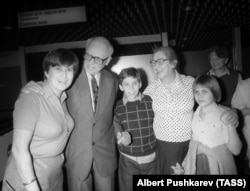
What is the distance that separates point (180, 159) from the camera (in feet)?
6.68

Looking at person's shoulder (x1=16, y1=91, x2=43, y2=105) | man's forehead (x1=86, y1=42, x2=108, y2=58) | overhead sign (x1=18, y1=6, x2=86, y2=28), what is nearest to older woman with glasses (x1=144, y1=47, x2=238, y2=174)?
man's forehead (x1=86, y1=42, x2=108, y2=58)

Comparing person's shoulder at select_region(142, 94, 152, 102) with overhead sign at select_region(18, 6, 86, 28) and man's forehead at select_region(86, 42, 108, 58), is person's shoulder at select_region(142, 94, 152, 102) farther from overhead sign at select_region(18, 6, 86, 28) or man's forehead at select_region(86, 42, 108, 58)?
overhead sign at select_region(18, 6, 86, 28)

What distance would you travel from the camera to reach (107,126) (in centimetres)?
197

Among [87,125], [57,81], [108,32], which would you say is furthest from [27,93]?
[108,32]

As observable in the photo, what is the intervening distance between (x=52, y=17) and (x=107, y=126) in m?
1.77

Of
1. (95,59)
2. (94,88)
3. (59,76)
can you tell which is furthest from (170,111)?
(59,76)

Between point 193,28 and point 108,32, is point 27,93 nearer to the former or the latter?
point 108,32

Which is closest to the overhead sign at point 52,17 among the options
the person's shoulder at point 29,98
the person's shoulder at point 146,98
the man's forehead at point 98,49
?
the man's forehead at point 98,49

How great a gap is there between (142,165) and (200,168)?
563 millimetres

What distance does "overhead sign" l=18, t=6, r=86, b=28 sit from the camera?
8.69ft

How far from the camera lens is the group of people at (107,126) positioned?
1.47 metres

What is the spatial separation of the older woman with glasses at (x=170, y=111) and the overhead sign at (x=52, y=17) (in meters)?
1.29

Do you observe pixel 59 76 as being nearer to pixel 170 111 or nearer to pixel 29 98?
pixel 29 98

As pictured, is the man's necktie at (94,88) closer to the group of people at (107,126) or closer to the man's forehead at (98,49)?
the group of people at (107,126)
